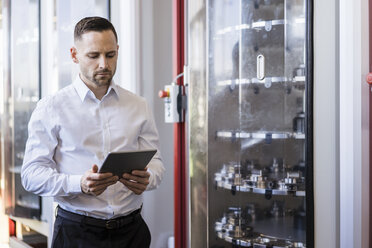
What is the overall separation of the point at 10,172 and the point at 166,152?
1832 millimetres

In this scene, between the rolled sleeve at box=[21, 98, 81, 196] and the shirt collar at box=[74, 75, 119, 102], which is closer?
the rolled sleeve at box=[21, 98, 81, 196]

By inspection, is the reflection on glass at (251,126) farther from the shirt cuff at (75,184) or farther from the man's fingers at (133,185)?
the shirt cuff at (75,184)

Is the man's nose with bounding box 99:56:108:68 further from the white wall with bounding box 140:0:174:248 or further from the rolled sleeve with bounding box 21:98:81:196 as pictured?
the white wall with bounding box 140:0:174:248

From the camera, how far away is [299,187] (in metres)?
2.46

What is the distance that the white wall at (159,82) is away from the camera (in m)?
3.65

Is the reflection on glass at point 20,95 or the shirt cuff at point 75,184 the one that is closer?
the shirt cuff at point 75,184

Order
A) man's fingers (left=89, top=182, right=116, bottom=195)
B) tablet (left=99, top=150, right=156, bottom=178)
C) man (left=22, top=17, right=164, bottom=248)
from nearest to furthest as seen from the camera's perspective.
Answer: tablet (left=99, top=150, right=156, bottom=178)
man's fingers (left=89, top=182, right=116, bottom=195)
man (left=22, top=17, right=164, bottom=248)

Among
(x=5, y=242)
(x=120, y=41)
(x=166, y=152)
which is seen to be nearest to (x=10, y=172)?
(x=5, y=242)

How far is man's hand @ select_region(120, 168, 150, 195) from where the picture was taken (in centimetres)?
182

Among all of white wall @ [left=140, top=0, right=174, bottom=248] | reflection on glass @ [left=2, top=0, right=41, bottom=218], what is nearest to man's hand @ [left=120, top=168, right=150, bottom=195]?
white wall @ [left=140, top=0, right=174, bottom=248]

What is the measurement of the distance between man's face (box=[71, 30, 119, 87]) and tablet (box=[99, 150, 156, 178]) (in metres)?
0.38

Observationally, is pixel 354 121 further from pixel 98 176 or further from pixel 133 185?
pixel 98 176

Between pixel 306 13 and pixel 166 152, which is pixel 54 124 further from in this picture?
pixel 166 152

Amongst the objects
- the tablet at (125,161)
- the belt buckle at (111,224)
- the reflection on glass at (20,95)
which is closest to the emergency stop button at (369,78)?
the tablet at (125,161)
